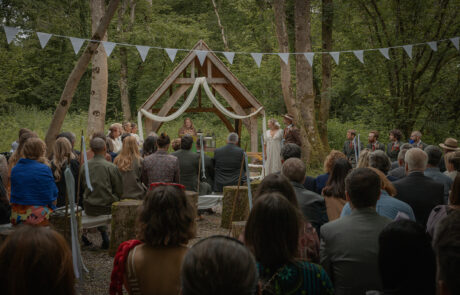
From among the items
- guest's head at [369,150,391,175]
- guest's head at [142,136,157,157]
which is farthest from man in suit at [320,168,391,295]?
guest's head at [142,136,157,157]

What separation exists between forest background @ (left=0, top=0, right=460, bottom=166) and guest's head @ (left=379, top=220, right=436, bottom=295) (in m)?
12.3

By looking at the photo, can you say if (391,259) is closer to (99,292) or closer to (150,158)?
(99,292)

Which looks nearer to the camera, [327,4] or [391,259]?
[391,259]

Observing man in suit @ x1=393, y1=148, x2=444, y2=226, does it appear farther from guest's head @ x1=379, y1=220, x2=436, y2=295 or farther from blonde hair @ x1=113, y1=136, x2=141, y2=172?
blonde hair @ x1=113, y1=136, x2=141, y2=172

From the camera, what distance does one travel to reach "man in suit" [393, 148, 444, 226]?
4.15 metres

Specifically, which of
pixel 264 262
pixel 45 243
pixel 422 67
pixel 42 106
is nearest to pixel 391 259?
pixel 264 262

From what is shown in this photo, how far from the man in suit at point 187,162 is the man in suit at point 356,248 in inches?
196

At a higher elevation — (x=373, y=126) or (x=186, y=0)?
Result: (x=186, y=0)

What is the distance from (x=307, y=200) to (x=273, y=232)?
1.77 metres

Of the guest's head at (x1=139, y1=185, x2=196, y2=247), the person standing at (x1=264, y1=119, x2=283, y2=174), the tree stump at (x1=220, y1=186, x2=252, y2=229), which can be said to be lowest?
the tree stump at (x1=220, y1=186, x2=252, y2=229)

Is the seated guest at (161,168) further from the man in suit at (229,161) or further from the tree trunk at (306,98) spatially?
the tree trunk at (306,98)

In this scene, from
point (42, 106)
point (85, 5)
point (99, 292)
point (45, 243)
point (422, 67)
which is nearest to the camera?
point (45, 243)

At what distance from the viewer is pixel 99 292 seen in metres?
4.43

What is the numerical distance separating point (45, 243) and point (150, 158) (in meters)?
4.84
